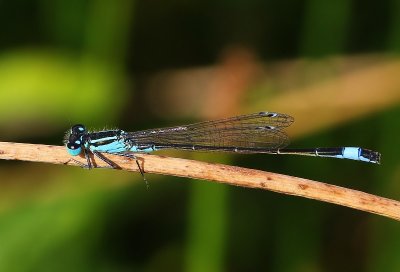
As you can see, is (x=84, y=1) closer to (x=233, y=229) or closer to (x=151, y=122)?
(x=151, y=122)

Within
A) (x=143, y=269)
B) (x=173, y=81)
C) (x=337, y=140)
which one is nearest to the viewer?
(x=143, y=269)

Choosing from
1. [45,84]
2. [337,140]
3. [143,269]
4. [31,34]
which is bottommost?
[143,269]

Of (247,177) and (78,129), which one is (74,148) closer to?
(78,129)

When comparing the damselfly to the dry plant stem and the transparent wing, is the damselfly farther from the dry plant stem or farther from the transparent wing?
the dry plant stem

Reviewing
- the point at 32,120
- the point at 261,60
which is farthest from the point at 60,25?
the point at 261,60

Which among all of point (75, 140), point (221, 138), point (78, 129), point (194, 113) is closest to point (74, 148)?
point (75, 140)

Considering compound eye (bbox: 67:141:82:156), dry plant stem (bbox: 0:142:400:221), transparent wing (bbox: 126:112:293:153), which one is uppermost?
transparent wing (bbox: 126:112:293:153)

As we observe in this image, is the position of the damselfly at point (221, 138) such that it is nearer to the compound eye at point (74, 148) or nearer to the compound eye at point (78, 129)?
the compound eye at point (78, 129)

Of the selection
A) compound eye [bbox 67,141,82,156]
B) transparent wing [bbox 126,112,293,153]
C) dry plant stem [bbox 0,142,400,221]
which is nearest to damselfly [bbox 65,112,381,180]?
transparent wing [bbox 126,112,293,153]
